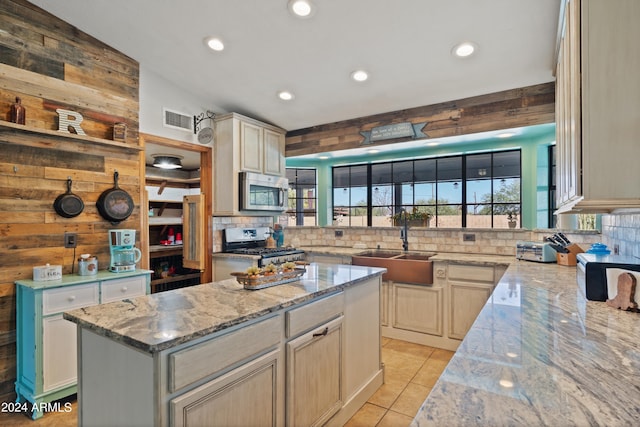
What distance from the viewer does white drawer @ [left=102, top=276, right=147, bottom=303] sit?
2.78 metres

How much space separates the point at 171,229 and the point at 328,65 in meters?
3.47

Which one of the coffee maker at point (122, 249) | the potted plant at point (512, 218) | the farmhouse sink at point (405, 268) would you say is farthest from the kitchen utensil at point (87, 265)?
the potted plant at point (512, 218)

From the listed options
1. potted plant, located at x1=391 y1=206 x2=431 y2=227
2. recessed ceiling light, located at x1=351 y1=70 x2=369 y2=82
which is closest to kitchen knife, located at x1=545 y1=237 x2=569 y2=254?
potted plant, located at x1=391 y1=206 x2=431 y2=227

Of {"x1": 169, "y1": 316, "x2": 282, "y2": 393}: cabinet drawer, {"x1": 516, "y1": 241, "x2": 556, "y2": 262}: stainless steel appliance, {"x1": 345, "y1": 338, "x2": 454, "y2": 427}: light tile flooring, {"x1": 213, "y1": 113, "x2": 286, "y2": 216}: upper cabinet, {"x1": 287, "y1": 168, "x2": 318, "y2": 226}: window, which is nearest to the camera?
{"x1": 169, "y1": 316, "x2": 282, "y2": 393}: cabinet drawer

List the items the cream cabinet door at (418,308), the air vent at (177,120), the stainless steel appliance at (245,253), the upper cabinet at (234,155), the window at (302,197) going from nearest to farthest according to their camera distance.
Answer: the cream cabinet door at (418,308) → the air vent at (177,120) → the stainless steel appliance at (245,253) → the upper cabinet at (234,155) → the window at (302,197)

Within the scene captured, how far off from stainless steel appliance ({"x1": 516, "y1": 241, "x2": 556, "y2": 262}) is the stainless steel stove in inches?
93.3

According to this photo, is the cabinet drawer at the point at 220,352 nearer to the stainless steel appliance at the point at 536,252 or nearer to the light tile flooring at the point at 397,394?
the light tile flooring at the point at 397,394

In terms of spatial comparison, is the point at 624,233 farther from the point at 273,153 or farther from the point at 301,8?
the point at 273,153

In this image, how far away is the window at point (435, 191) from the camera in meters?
3.84

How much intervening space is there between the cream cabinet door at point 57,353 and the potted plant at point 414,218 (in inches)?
136

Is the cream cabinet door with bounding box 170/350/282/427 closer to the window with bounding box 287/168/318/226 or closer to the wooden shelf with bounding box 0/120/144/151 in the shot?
the wooden shelf with bounding box 0/120/144/151

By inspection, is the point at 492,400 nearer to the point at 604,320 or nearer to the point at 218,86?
the point at 604,320

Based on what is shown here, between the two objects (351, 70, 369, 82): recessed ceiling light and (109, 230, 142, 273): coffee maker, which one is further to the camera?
(351, 70, 369, 82): recessed ceiling light

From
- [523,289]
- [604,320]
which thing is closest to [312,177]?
[523,289]
